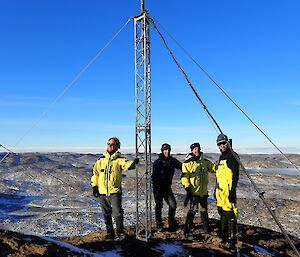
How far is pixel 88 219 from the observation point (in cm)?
2591

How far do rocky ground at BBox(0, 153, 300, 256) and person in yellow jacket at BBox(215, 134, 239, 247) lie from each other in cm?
70

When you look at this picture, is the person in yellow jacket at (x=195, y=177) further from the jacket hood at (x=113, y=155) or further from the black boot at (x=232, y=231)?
the jacket hood at (x=113, y=155)

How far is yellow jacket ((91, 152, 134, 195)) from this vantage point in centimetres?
977

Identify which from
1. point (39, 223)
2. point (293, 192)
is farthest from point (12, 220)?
point (293, 192)

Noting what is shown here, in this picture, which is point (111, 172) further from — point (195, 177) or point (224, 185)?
point (224, 185)

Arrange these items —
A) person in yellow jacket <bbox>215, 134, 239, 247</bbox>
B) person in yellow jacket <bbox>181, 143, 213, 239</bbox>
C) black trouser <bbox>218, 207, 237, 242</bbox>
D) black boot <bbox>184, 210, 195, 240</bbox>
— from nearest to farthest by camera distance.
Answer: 1. person in yellow jacket <bbox>215, 134, 239, 247</bbox>
2. black trouser <bbox>218, 207, 237, 242</bbox>
3. person in yellow jacket <bbox>181, 143, 213, 239</bbox>
4. black boot <bbox>184, 210, 195, 240</bbox>

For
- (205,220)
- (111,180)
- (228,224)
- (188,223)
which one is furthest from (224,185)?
(111,180)

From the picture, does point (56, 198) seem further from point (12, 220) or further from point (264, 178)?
point (264, 178)

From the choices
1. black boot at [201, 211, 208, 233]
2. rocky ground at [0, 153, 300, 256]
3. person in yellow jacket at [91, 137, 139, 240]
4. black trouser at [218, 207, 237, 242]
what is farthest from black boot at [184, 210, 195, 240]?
person in yellow jacket at [91, 137, 139, 240]

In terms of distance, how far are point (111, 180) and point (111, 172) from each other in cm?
22

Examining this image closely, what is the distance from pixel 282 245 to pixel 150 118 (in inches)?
241

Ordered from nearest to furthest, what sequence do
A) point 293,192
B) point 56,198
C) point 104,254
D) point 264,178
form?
point 104,254, point 56,198, point 293,192, point 264,178

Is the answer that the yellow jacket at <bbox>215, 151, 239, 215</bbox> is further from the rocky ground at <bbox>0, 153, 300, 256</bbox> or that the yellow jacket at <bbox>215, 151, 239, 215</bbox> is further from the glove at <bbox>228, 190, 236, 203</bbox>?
the rocky ground at <bbox>0, 153, 300, 256</bbox>

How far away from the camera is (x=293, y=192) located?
4012 cm
